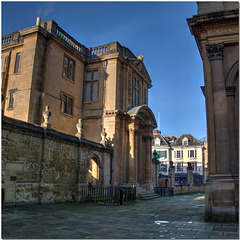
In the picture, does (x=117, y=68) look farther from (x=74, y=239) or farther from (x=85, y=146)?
(x=74, y=239)

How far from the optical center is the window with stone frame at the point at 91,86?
898 inches

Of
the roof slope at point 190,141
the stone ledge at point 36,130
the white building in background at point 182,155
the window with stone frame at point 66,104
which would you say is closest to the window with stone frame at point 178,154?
the white building in background at point 182,155

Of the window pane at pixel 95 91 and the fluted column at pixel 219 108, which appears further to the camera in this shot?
the window pane at pixel 95 91

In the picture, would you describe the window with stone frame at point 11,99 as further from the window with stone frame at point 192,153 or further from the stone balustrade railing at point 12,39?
the window with stone frame at point 192,153

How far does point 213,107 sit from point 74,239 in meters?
7.64

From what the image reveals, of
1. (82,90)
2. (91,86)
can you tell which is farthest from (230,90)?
(82,90)

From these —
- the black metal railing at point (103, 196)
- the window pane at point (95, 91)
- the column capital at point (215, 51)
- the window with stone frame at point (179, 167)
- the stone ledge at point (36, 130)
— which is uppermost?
the window pane at point (95, 91)

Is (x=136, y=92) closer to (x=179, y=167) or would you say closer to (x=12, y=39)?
(x=12, y=39)

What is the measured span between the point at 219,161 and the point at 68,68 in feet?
48.2

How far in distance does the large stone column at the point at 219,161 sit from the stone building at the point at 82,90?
1074 centimetres

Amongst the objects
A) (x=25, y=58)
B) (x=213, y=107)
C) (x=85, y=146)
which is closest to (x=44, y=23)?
(x=25, y=58)

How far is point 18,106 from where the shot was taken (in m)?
17.8

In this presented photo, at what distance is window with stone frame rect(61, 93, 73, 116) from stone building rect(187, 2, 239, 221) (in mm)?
11728

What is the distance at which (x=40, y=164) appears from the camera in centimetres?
1344
